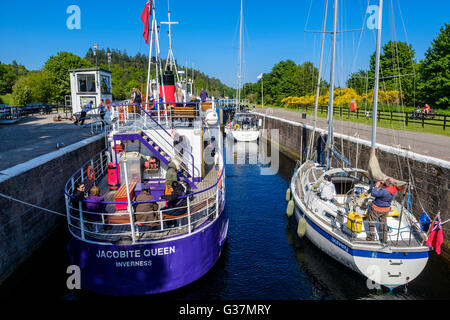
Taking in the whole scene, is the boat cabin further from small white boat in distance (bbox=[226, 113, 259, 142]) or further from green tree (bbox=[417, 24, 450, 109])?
green tree (bbox=[417, 24, 450, 109])

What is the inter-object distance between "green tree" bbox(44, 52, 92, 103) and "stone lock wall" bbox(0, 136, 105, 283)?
165 ft

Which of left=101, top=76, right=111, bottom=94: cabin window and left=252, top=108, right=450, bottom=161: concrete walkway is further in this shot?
left=101, top=76, right=111, bottom=94: cabin window

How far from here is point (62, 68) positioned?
63719mm

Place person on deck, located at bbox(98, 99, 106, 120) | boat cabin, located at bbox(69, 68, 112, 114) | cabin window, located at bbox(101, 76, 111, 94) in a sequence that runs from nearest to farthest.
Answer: person on deck, located at bbox(98, 99, 106, 120)
boat cabin, located at bbox(69, 68, 112, 114)
cabin window, located at bbox(101, 76, 111, 94)

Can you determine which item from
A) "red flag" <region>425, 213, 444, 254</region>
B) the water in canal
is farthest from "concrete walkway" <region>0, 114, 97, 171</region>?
"red flag" <region>425, 213, 444, 254</region>

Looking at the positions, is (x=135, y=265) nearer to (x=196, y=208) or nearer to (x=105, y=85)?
(x=196, y=208)

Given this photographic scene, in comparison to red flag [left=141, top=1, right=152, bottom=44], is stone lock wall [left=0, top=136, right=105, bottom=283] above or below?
below

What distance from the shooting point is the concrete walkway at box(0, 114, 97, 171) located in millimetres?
14078

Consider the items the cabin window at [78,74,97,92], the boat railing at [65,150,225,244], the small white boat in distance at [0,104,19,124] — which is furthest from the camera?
the cabin window at [78,74,97,92]

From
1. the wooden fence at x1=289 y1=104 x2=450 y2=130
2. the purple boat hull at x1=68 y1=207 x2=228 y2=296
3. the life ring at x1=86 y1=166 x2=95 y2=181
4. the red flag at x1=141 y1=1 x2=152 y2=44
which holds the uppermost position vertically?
the red flag at x1=141 y1=1 x2=152 y2=44

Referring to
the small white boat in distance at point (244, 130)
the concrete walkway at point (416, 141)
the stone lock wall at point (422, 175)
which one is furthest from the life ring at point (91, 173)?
the small white boat in distance at point (244, 130)

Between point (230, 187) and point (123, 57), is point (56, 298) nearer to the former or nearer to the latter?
point (230, 187)

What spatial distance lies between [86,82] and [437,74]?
41.4 meters
